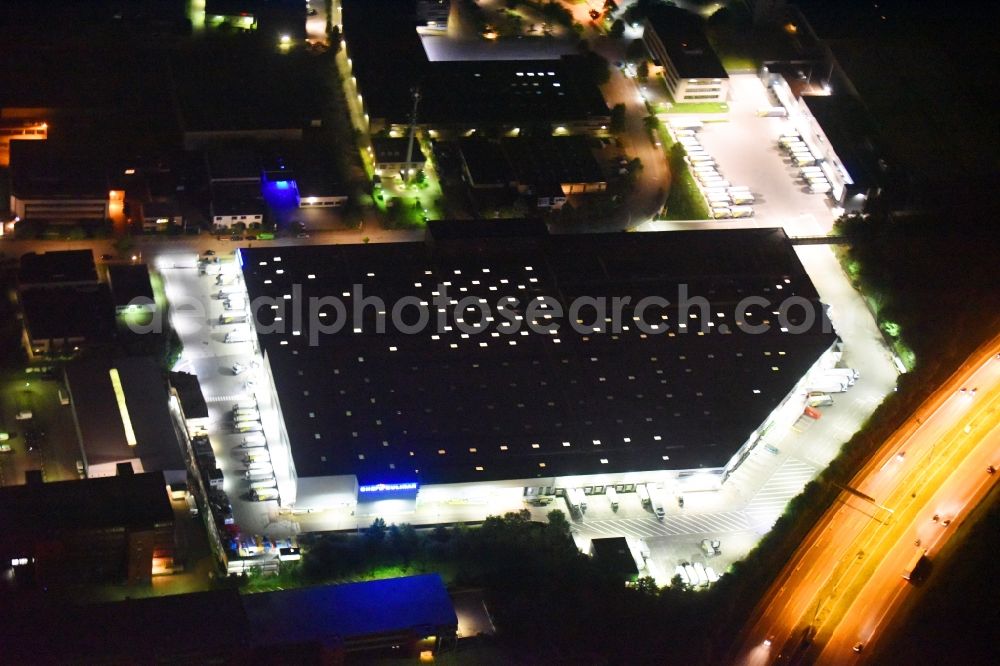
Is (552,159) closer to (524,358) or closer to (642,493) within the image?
(524,358)

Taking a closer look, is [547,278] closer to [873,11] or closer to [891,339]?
[891,339]

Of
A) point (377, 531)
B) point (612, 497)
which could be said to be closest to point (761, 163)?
point (612, 497)

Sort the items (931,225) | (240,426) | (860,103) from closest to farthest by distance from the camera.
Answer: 1. (240,426)
2. (931,225)
3. (860,103)

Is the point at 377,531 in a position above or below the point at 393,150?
below

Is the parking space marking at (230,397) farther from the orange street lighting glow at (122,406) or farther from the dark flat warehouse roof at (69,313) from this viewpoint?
the dark flat warehouse roof at (69,313)

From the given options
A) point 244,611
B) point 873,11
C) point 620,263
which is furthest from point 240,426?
point 873,11

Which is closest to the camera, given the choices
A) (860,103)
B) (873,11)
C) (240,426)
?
(240,426)

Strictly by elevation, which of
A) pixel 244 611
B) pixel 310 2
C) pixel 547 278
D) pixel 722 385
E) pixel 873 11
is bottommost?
pixel 244 611
